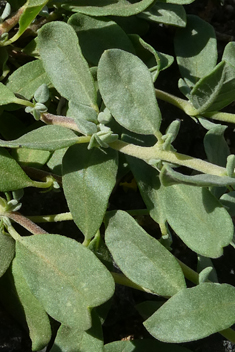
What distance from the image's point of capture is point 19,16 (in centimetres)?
147

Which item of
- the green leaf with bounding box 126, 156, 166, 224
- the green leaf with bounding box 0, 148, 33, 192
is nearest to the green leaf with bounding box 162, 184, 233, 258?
the green leaf with bounding box 126, 156, 166, 224

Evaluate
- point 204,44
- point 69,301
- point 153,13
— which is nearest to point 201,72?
point 204,44

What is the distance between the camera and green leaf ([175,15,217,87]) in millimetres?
1586

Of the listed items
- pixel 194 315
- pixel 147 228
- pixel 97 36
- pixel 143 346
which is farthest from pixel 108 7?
pixel 143 346

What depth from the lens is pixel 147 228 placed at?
169cm

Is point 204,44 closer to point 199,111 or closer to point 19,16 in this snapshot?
point 199,111

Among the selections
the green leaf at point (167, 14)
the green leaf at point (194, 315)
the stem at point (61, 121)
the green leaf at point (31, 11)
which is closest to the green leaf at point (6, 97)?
the stem at point (61, 121)

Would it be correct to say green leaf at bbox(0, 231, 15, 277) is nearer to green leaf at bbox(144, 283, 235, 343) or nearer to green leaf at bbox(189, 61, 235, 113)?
green leaf at bbox(144, 283, 235, 343)

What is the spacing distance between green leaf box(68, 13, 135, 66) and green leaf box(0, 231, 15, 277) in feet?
1.93

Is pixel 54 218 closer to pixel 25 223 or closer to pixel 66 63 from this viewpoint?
pixel 25 223

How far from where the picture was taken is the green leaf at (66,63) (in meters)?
1.29

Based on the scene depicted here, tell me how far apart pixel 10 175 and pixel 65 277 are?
318 millimetres

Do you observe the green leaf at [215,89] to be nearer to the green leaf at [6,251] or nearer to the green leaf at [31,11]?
the green leaf at [31,11]

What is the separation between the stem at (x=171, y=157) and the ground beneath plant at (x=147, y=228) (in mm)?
495
